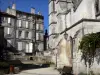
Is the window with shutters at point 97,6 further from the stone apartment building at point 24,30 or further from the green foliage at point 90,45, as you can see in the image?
the stone apartment building at point 24,30

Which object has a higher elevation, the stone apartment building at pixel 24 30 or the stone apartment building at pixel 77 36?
the stone apartment building at pixel 24 30

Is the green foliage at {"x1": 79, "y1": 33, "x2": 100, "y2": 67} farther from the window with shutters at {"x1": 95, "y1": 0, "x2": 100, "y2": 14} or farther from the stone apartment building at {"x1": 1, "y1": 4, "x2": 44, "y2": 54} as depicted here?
the stone apartment building at {"x1": 1, "y1": 4, "x2": 44, "y2": 54}

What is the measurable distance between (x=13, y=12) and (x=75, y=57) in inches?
1468

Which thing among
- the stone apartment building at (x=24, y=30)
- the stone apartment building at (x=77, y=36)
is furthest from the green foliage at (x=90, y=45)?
the stone apartment building at (x=24, y=30)

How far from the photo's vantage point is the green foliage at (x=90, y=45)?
1426 centimetres

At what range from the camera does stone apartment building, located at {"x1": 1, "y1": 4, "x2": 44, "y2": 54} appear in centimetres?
4978

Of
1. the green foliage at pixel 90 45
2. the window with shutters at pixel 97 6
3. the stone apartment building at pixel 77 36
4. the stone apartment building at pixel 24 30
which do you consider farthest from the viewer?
the stone apartment building at pixel 24 30

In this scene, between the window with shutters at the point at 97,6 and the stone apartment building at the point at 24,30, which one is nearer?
the window with shutters at the point at 97,6

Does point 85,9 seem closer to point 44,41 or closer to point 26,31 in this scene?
point 26,31

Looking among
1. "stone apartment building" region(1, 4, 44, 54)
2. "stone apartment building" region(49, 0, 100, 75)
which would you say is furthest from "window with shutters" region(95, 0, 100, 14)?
"stone apartment building" region(1, 4, 44, 54)

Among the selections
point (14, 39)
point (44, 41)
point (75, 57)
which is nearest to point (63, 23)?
point (75, 57)

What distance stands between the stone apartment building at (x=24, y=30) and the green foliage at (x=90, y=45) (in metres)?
36.4

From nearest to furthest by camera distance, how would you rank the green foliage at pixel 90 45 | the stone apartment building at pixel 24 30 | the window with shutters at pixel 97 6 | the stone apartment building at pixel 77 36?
1. the green foliage at pixel 90 45
2. the stone apartment building at pixel 77 36
3. the window with shutters at pixel 97 6
4. the stone apartment building at pixel 24 30

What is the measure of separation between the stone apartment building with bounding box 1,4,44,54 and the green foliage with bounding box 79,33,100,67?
36447 millimetres
